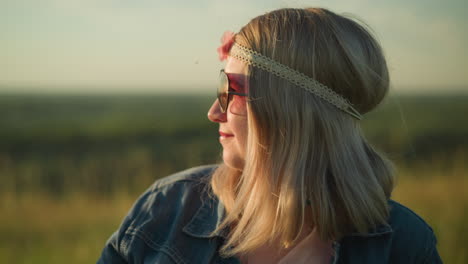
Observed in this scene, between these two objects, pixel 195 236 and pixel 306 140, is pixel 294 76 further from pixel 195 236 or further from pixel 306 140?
pixel 195 236

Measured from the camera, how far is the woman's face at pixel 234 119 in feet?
7.13

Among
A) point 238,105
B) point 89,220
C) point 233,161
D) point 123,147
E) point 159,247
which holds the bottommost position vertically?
point 123,147

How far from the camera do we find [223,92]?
2207 mm

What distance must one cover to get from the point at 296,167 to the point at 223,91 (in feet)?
1.60

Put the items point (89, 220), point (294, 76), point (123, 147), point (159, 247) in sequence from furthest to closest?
point (123, 147) → point (89, 220) → point (159, 247) → point (294, 76)

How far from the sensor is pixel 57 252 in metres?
5.25

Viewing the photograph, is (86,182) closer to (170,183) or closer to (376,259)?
(170,183)

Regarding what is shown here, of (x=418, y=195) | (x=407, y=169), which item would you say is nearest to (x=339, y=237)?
(x=418, y=195)

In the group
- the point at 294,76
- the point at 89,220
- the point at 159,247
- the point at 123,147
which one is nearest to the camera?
the point at 294,76

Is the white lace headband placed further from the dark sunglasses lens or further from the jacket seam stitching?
the jacket seam stitching

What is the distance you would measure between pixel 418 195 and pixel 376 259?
4.42 meters

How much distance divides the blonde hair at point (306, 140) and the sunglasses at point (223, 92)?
13 cm

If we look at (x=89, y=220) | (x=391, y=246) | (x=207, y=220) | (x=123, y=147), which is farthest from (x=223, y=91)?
(x=123, y=147)

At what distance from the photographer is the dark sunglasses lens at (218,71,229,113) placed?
86.4 inches
